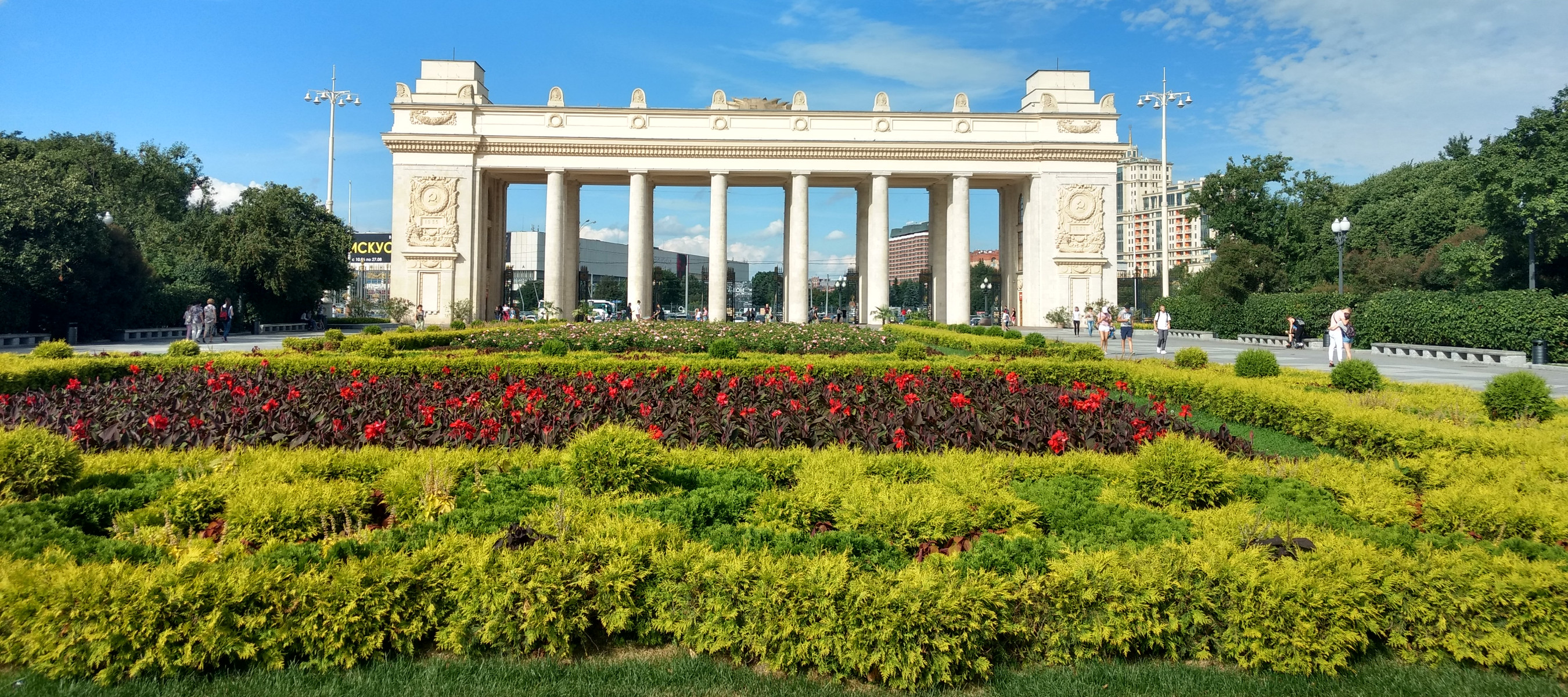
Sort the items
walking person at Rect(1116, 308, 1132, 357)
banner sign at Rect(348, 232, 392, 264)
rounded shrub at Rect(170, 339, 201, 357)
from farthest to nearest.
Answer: banner sign at Rect(348, 232, 392, 264), walking person at Rect(1116, 308, 1132, 357), rounded shrub at Rect(170, 339, 201, 357)

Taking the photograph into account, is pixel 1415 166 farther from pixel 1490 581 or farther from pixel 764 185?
pixel 1490 581

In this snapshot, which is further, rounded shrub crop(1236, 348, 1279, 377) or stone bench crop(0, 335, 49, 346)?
stone bench crop(0, 335, 49, 346)

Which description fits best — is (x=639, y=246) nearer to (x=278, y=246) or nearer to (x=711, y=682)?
(x=278, y=246)

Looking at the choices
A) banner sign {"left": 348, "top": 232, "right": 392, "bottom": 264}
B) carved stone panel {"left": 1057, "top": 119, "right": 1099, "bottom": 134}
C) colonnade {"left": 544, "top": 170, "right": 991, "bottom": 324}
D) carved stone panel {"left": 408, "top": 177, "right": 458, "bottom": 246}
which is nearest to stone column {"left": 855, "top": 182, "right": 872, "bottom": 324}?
colonnade {"left": 544, "top": 170, "right": 991, "bottom": 324}

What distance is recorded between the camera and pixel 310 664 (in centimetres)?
358

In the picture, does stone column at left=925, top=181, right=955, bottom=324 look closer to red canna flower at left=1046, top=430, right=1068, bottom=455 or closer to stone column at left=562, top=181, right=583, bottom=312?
stone column at left=562, top=181, right=583, bottom=312

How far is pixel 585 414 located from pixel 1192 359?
31.2 feet

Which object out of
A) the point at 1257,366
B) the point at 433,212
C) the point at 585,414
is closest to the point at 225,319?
the point at 433,212

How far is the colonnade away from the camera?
124ft

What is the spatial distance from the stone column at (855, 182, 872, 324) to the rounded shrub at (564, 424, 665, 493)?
111ft

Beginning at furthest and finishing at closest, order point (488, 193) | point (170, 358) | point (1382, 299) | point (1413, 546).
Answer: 1. point (488, 193)
2. point (1382, 299)
3. point (170, 358)
4. point (1413, 546)

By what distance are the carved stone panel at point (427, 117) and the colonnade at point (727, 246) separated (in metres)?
5.04

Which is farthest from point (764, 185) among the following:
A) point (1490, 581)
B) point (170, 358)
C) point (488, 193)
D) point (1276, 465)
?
point (1490, 581)

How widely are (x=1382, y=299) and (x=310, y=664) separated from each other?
30.5 m
